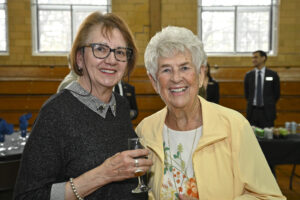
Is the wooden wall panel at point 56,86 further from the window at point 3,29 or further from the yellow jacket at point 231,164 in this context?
the yellow jacket at point 231,164

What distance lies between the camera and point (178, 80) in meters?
1.59

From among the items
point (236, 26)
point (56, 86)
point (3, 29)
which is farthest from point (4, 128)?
point (236, 26)

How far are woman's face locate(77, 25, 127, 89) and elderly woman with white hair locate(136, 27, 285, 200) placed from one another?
9.2 inches

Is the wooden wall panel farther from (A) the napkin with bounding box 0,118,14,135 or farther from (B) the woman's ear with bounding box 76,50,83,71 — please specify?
(B) the woman's ear with bounding box 76,50,83,71

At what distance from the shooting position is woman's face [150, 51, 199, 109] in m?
1.59

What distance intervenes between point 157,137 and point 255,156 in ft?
1.78

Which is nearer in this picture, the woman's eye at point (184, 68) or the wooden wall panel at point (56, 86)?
the woman's eye at point (184, 68)

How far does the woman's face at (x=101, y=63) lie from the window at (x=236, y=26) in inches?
239

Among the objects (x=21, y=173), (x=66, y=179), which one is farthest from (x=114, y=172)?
(x=21, y=173)

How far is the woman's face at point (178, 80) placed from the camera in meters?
1.59

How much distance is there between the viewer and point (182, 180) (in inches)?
62.4

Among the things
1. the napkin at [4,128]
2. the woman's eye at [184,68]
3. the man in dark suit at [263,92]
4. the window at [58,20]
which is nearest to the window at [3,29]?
the window at [58,20]

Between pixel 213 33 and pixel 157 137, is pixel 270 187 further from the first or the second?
pixel 213 33

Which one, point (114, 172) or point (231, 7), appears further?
point (231, 7)
